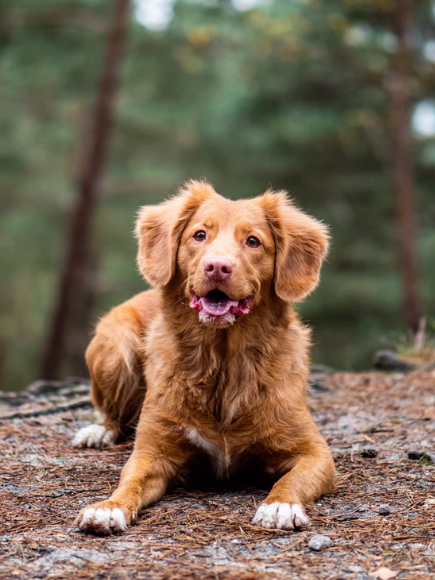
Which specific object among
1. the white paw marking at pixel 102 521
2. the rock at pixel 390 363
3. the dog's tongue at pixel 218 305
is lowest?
the white paw marking at pixel 102 521

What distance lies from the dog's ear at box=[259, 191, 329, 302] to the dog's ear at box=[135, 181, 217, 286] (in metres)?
0.43

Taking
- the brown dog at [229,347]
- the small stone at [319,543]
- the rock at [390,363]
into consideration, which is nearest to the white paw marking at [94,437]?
the brown dog at [229,347]

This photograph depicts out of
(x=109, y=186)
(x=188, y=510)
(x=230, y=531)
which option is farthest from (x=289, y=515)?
(x=109, y=186)

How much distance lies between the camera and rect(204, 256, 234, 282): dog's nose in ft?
11.6

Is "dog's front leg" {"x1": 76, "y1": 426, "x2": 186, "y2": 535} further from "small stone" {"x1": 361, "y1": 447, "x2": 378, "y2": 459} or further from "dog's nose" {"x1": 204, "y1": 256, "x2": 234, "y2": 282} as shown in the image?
"small stone" {"x1": 361, "y1": 447, "x2": 378, "y2": 459}

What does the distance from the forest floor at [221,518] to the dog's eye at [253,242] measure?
4.43ft

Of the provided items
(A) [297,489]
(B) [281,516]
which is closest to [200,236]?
(A) [297,489]

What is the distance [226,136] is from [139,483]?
509 inches

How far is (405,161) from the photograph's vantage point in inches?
527

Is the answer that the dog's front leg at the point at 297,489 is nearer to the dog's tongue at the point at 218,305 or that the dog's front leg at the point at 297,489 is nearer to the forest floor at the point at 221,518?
the forest floor at the point at 221,518

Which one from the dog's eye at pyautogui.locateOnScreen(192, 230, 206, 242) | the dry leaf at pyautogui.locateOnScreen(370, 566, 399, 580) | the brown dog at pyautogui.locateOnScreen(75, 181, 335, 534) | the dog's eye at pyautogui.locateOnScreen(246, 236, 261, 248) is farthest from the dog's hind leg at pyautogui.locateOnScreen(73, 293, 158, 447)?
the dry leaf at pyautogui.locateOnScreen(370, 566, 399, 580)

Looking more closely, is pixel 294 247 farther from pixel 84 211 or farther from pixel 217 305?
pixel 84 211

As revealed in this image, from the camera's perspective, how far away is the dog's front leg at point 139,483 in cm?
314

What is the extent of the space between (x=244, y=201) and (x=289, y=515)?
6.24ft
